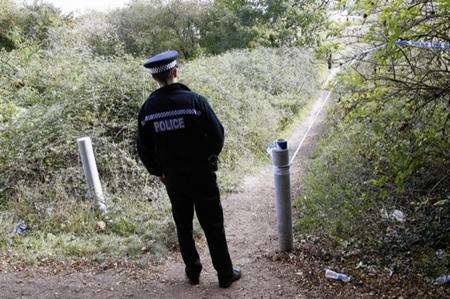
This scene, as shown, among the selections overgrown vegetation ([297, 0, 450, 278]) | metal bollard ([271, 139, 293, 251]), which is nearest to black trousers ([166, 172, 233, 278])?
metal bollard ([271, 139, 293, 251])

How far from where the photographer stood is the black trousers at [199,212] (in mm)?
3787

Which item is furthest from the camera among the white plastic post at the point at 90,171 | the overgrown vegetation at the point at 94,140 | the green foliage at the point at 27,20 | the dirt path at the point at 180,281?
the green foliage at the point at 27,20

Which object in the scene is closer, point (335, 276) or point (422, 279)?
point (422, 279)

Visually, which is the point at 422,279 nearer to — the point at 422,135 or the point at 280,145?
the point at 422,135

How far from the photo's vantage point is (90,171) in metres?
6.19

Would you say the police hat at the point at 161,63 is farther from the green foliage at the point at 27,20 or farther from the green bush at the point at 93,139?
the green foliage at the point at 27,20

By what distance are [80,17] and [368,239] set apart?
63.5 feet

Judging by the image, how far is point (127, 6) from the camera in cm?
2086

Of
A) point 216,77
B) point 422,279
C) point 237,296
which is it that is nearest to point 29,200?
point 237,296

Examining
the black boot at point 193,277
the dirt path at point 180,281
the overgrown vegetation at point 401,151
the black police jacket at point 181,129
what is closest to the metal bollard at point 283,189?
the dirt path at point 180,281

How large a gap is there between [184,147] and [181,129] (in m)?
0.16

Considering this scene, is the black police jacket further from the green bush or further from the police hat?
the green bush

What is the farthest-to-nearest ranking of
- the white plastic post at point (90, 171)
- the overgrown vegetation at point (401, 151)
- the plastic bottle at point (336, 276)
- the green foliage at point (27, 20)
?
the green foliage at point (27, 20) < the white plastic post at point (90, 171) < the plastic bottle at point (336, 276) < the overgrown vegetation at point (401, 151)

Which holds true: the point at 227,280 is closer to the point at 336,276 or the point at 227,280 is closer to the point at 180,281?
the point at 180,281
